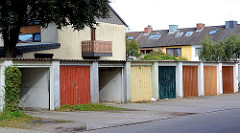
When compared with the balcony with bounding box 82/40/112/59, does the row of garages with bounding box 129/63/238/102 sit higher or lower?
lower

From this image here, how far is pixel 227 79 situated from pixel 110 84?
1259 centimetres

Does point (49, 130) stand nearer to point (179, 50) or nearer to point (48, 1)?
point (48, 1)

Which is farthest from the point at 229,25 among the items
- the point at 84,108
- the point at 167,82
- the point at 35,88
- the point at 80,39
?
the point at 35,88

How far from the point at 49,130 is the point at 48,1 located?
33.0ft

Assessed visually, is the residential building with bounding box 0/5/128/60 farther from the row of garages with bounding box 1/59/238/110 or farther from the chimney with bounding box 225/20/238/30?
the chimney with bounding box 225/20/238/30

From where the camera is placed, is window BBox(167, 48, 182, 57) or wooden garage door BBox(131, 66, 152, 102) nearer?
wooden garage door BBox(131, 66, 152, 102)

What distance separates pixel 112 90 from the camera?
76.3ft

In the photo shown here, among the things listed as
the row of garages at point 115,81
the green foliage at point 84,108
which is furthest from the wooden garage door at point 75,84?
the green foliage at point 84,108

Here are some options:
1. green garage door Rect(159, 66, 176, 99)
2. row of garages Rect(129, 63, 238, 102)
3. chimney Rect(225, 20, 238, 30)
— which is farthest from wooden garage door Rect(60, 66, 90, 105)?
chimney Rect(225, 20, 238, 30)

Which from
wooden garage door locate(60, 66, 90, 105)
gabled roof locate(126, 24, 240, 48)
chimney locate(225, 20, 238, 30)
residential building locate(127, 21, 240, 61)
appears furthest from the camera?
chimney locate(225, 20, 238, 30)

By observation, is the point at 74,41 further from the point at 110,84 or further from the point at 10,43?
the point at 110,84

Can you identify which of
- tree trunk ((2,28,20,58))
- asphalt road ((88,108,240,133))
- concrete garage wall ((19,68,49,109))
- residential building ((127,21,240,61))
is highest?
residential building ((127,21,240,61))

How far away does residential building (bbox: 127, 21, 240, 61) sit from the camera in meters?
57.6

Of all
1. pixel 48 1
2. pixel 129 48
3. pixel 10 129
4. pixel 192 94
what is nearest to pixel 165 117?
pixel 10 129
